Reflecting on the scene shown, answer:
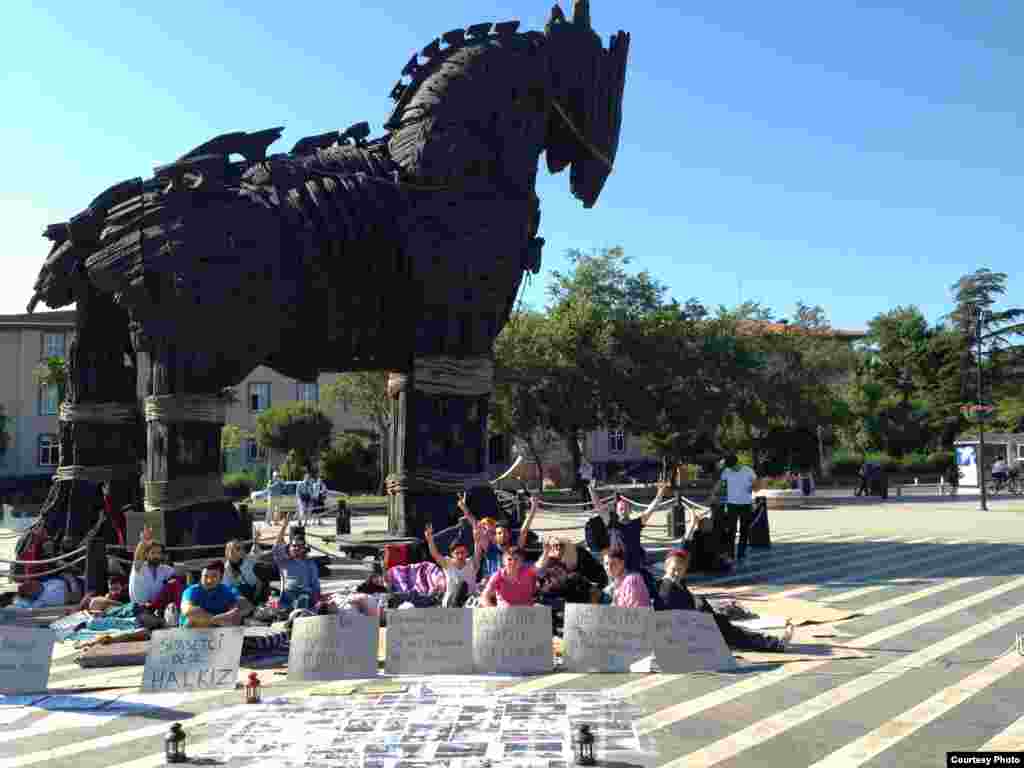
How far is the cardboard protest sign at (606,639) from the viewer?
27.2 ft

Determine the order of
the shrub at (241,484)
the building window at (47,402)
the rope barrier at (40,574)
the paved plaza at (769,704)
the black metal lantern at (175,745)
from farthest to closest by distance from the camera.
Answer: the building window at (47,402) → the shrub at (241,484) → the rope barrier at (40,574) → the paved plaza at (769,704) → the black metal lantern at (175,745)

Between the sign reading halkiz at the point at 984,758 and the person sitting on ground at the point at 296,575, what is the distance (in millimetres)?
6970

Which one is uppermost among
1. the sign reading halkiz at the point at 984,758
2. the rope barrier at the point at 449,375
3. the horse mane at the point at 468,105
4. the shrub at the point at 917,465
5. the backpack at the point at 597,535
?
the horse mane at the point at 468,105

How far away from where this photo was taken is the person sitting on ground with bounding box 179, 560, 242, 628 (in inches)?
349

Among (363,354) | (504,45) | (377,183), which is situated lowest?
A: (363,354)

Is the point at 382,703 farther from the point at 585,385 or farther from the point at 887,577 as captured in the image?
the point at 585,385

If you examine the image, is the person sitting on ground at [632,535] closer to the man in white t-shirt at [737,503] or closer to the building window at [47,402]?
the man in white t-shirt at [737,503]

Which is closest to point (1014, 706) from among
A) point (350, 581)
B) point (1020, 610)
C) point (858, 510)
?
point (1020, 610)

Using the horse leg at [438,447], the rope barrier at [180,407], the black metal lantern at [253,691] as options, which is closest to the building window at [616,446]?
the horse leg at [438,447]

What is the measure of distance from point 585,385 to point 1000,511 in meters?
14.4

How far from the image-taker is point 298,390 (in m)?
58.2

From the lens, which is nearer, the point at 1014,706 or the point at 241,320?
the point at 1014,706

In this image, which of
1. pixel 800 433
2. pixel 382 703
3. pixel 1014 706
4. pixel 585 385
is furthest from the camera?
pixel 800 433

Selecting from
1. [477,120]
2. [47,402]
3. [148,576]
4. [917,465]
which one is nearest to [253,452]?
[47,402]
